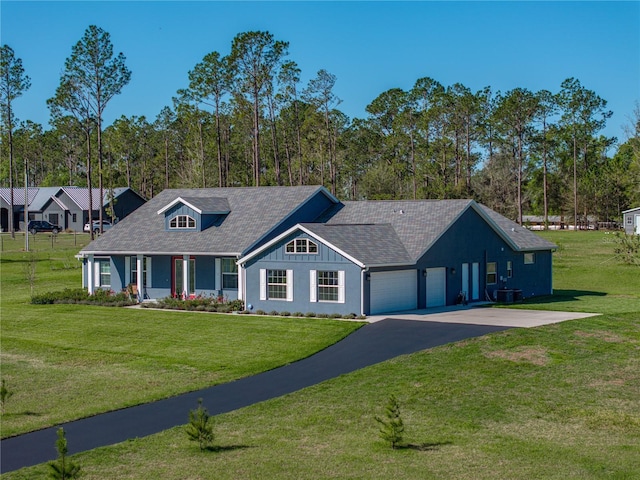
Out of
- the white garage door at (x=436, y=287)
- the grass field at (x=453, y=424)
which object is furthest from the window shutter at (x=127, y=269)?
the grass field at (x=453, y=424)

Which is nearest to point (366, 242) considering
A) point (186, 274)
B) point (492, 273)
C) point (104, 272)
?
point (492, 273)

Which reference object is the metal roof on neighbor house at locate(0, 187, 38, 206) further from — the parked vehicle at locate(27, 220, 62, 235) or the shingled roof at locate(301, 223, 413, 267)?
the shingled roof at locate(301, 223, 413, 267)

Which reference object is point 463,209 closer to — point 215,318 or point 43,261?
point 215,318

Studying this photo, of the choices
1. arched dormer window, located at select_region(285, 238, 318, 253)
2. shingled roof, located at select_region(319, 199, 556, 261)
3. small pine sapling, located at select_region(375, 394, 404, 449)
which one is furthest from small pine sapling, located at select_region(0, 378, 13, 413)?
shingled roof, located at select_region(319, 199, 556, 261)

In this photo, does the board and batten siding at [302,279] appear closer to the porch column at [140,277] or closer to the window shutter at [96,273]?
the porch column at [140,277]

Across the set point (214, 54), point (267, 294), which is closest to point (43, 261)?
point (214, 54)

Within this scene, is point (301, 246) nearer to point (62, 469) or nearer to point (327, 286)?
point (327, 286)
